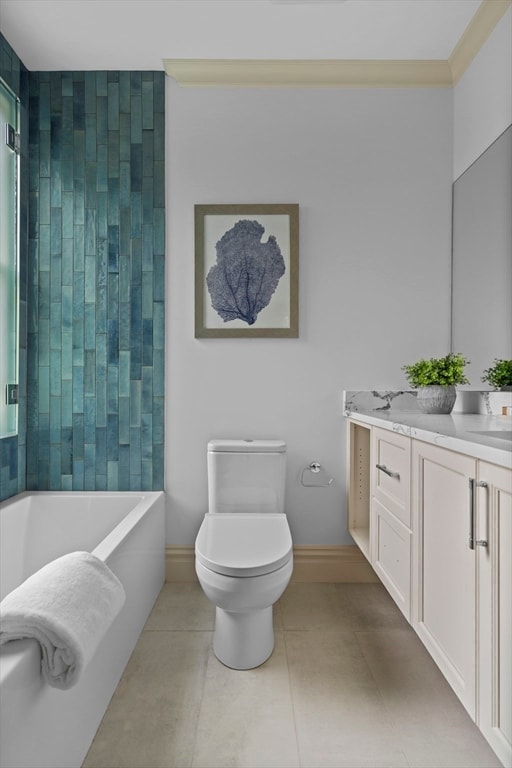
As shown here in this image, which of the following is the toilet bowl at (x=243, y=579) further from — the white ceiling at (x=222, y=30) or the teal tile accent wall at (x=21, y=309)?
the white ceiling at (x=222, y=30)

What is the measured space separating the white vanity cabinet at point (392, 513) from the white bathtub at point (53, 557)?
2.94 ft

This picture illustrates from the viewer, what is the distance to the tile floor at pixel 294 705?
1.30 m

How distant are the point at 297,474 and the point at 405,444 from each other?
0.94 m

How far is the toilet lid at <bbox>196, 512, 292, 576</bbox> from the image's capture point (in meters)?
1.54

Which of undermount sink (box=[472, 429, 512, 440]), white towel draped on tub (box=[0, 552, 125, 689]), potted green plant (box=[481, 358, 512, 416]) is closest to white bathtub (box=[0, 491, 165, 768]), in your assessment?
white towel draped on tub (box=[0, 552, 125, 689])

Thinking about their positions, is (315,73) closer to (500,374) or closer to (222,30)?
(222,30)

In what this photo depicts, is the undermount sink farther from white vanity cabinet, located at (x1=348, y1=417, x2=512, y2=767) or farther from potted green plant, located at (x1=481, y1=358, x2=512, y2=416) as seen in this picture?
potted green plant, located at (x1=481, y1=358, x2=512, y2=416)

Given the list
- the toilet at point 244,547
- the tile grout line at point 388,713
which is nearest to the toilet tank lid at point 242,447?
the toilet at point 244,547

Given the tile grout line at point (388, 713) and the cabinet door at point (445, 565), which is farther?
the tile grout line at point (388, 713)

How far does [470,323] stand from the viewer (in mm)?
2127

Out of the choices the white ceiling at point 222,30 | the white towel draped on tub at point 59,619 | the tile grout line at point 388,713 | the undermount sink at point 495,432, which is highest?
the white ceiling at point 222,30

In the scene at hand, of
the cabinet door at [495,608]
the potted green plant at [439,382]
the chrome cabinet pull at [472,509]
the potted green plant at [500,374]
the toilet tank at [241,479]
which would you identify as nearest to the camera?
the cabinet door at [495,608]

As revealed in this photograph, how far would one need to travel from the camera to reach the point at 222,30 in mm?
2039

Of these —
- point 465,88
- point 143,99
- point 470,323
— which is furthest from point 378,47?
point 470,323
